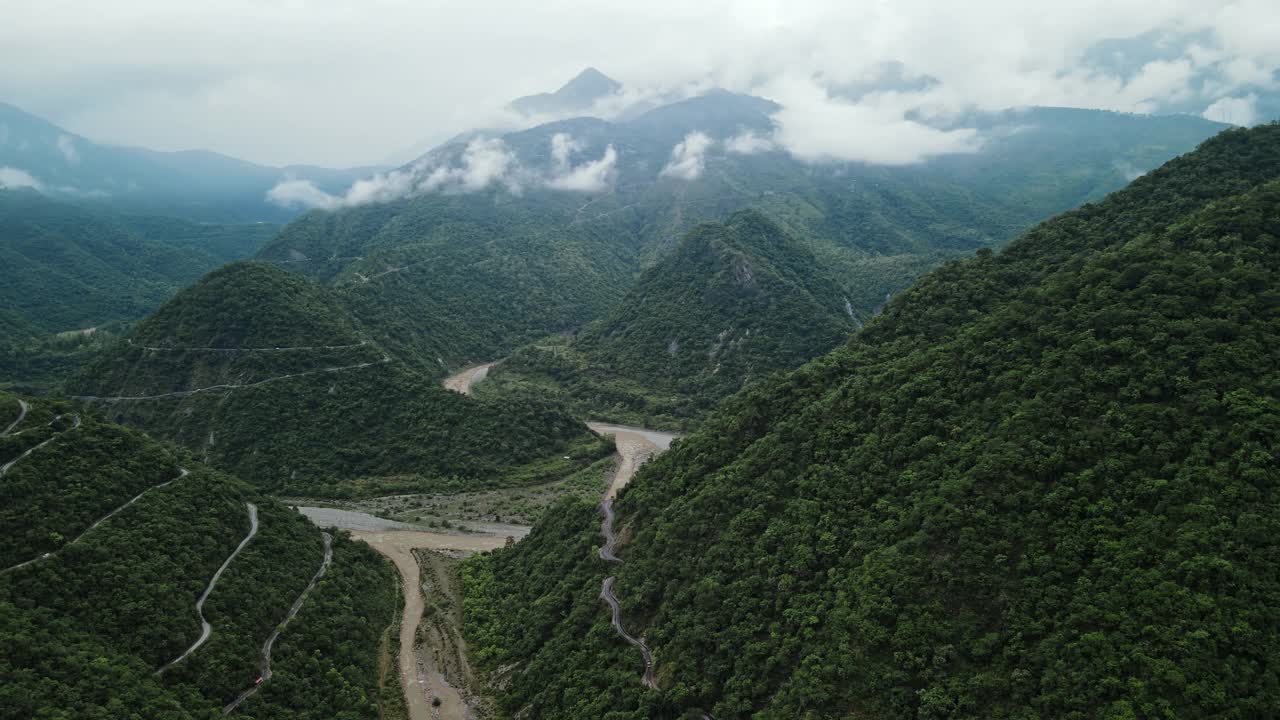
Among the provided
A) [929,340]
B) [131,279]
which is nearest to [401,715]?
[929,340]

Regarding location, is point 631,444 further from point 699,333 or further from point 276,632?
point 276,632

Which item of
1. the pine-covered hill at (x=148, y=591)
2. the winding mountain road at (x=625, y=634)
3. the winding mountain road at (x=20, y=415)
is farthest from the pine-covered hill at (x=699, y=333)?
the winding mountain road at (x=20, y=415)

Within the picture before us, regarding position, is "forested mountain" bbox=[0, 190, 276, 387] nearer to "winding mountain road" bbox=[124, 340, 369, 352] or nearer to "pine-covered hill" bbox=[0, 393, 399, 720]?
"winding mountain road" bbox=[124, 340, 369, 352]

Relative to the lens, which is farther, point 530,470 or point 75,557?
point 530,470

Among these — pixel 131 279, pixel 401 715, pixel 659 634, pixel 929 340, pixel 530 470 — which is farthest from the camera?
pixel 131 279

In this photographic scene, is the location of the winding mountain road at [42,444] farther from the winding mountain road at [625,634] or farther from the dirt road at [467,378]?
the dirt road at [467,378]

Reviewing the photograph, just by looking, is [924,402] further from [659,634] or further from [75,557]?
[75,557]

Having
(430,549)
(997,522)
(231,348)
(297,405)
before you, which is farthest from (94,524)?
(231,348)
